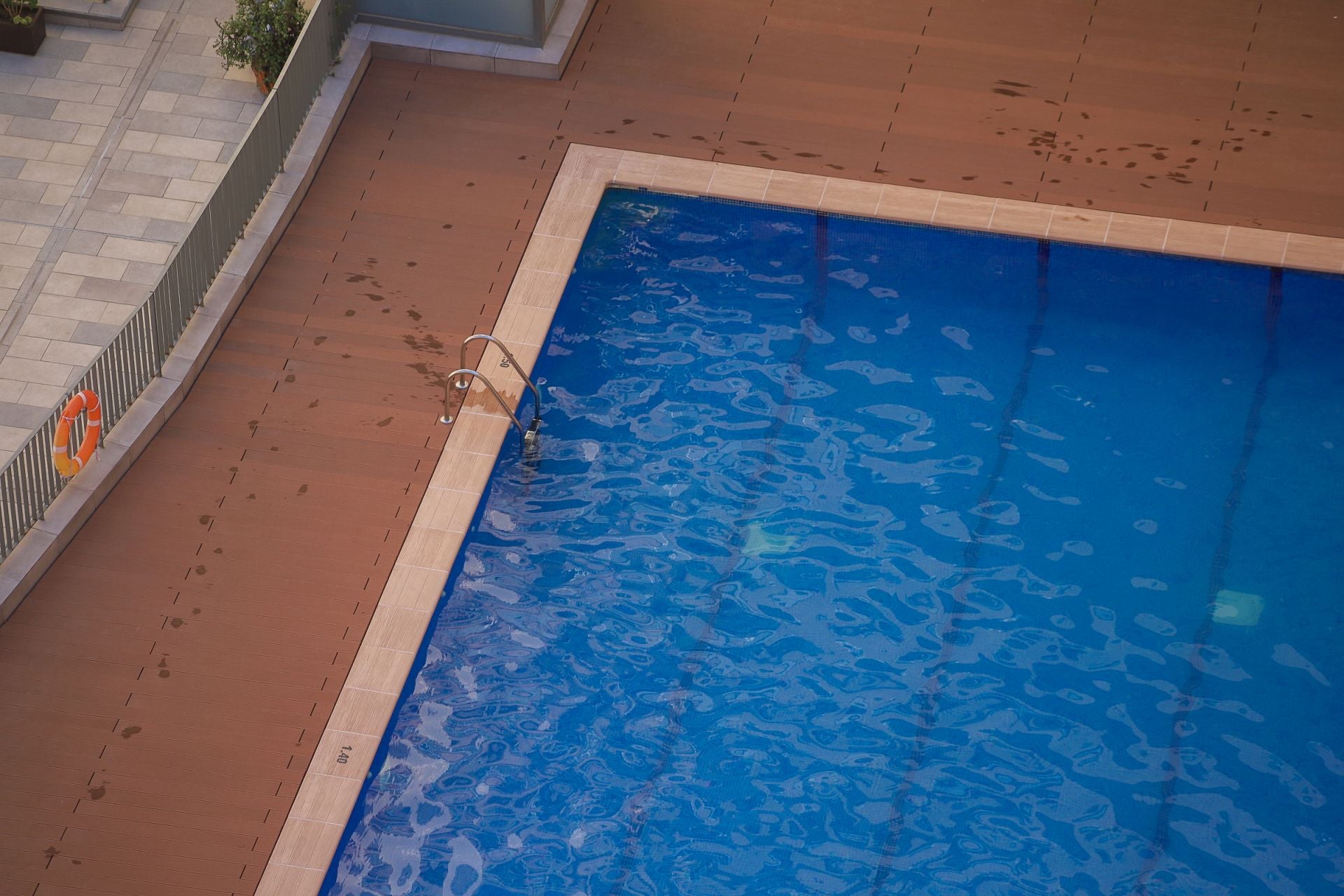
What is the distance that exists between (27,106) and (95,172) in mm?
1223

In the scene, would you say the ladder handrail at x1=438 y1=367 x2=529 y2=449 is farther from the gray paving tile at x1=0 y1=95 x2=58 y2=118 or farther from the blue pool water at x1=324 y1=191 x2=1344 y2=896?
the gray paving tile at x1=0 y1=95 x2=58 y2=118

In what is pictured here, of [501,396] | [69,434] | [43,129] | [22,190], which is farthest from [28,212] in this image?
[501,396]

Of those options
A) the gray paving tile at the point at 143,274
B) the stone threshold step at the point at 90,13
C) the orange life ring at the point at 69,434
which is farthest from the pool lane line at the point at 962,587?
the stone threshold step at the point at 90,13

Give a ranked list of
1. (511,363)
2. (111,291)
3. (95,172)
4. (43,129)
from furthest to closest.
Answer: (43,129)
(95,172)
(111,291)
(511,363)

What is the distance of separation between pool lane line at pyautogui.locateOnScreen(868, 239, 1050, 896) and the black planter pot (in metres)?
9.21

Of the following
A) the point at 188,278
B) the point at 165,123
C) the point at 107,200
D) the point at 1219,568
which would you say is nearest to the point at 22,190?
the point at 107,200

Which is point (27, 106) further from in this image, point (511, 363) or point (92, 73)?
point (511, 363)

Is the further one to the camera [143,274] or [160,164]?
[160,164]

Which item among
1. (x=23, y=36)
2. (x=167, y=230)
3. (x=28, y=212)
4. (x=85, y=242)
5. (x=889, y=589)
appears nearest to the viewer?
(x=889, y=589)

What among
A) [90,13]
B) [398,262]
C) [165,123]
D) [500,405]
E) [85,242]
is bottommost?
[500,405]

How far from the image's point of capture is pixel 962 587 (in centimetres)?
1110

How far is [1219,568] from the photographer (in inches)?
440

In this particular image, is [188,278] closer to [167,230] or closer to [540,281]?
[167,230]

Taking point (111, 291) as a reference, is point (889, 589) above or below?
below
